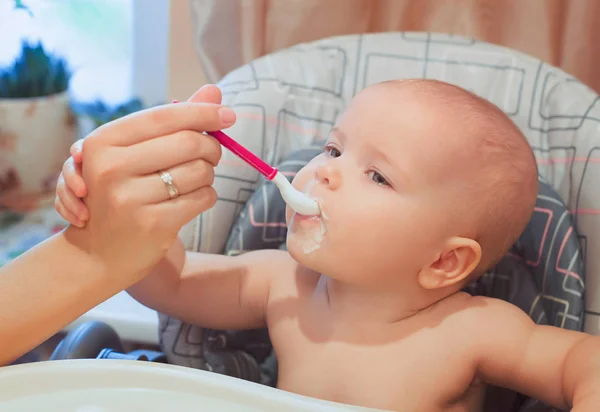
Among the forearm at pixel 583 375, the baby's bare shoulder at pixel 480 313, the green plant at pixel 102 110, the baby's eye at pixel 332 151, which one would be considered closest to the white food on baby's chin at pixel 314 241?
the baby's eye at pixel 332 151

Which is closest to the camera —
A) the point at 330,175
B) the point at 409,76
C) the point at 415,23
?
the point at 330,175

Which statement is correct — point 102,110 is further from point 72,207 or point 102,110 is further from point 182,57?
point 72,207

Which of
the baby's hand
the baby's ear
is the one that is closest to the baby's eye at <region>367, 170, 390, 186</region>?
the baby's ear

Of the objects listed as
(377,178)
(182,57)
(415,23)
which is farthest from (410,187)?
(182,57)

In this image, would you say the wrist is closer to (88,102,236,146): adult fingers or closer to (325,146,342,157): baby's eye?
(88,102,236,146): adult fingers

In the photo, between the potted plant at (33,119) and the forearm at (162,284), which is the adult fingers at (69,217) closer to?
the forearm at (162,284)

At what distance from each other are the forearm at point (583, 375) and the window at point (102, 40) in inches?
54.7

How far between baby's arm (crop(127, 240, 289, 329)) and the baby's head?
163 mm

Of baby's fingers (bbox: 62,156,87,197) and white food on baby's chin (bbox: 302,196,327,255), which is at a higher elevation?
baby's fingers (bbox: 62,156,87,197)

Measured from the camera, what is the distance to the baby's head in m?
0.81

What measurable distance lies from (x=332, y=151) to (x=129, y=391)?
14.6 inches

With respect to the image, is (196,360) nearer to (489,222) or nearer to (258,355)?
(258,355)

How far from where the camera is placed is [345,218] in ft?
2.65

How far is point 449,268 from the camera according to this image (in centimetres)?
87
